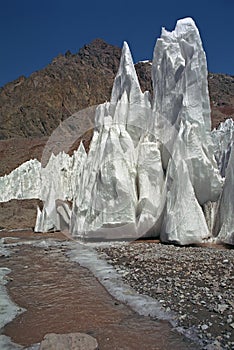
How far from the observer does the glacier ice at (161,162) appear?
432 inches

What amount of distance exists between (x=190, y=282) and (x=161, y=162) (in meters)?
7.47

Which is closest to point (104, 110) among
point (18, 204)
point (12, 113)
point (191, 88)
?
point (191, 88)

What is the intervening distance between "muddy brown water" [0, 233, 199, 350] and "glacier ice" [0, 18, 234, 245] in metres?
4.02

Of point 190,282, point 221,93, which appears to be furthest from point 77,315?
point 221,93

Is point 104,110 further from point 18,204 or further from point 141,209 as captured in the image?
point 18,204

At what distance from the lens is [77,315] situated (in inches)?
219

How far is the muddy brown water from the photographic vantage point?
4598 mm

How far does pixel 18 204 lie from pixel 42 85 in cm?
6663

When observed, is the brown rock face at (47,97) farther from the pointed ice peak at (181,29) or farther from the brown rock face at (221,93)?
the pointed ice peak at (181,29)

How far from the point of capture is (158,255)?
8867 millimetres

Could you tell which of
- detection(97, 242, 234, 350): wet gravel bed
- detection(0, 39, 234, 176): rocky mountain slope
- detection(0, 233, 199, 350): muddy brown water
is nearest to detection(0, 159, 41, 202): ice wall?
detection(97, 242, 234, 350): wet gravel bed

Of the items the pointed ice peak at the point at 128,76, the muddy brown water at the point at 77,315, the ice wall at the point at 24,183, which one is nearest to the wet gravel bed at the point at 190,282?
the muddy brown water at the point at 77,315

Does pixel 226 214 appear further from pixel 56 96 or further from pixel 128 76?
pixel 56 96

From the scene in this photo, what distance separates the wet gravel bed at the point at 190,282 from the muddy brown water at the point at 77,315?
390 millimetres
